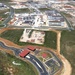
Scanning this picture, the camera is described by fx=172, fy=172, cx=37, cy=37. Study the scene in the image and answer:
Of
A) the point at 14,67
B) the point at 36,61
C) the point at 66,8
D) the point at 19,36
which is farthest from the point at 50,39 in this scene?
the point at 66,8

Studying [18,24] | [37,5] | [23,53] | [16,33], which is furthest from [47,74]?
[37,5]

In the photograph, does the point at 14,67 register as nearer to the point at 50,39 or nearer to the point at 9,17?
the point at 50,39

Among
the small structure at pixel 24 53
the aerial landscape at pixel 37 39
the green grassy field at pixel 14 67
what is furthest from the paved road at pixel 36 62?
the green grassy field at pixel 14 67

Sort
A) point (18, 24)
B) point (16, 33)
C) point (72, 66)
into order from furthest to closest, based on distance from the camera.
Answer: point (18, 24) < point (16, 33) < point (72, 66)

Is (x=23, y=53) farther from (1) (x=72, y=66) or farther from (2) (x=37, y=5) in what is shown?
(2) (x=37, y=5)

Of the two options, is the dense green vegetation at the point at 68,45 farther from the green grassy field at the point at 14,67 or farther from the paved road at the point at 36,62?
the green grassy field at the point at 14,67

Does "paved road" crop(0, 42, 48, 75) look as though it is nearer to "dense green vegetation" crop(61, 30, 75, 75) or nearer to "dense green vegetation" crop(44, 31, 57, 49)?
"dense green vegetation" crop(61, 30, 75, 75)

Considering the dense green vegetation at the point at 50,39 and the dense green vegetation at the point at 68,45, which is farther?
the dense green vegetation at the point at 50,39
